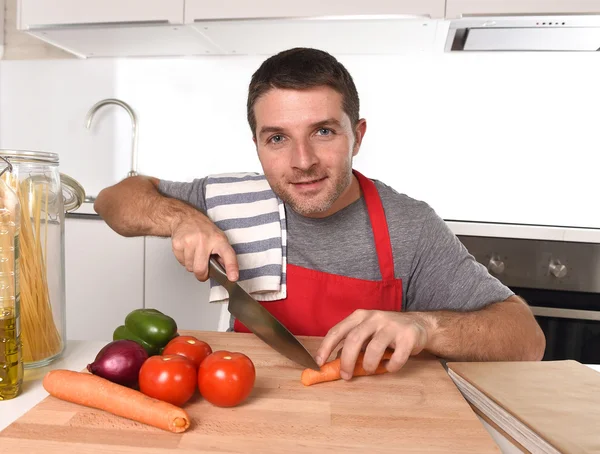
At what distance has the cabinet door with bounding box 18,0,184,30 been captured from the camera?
2.12 m

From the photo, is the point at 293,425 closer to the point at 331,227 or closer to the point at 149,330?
the point at 149,330

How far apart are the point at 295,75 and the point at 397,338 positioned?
0.63 metres

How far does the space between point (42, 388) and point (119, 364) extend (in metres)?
0.12

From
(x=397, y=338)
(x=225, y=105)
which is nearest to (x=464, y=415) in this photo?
(x=397, y=338)

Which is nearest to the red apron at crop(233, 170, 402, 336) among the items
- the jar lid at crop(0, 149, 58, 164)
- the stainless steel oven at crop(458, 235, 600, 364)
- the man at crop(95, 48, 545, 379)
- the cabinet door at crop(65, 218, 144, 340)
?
the man at crop(95, 48, 545, 379)

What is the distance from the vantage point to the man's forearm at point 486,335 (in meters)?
0.99

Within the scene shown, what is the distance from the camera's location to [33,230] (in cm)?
82

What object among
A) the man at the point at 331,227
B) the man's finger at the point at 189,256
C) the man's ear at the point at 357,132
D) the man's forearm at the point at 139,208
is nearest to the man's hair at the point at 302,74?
the man at the point at 331,227

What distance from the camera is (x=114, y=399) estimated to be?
708 millimetres

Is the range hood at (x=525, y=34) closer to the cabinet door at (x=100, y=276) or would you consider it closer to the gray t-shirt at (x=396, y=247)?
the gray t-shirt at (x=396, y=247)

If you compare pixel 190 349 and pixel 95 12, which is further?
pixel 95 12

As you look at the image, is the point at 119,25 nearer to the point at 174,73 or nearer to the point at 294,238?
the point at 174,73

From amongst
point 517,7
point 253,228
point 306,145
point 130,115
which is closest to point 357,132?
point 306,145

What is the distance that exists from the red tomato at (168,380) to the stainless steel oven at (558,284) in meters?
1.52
